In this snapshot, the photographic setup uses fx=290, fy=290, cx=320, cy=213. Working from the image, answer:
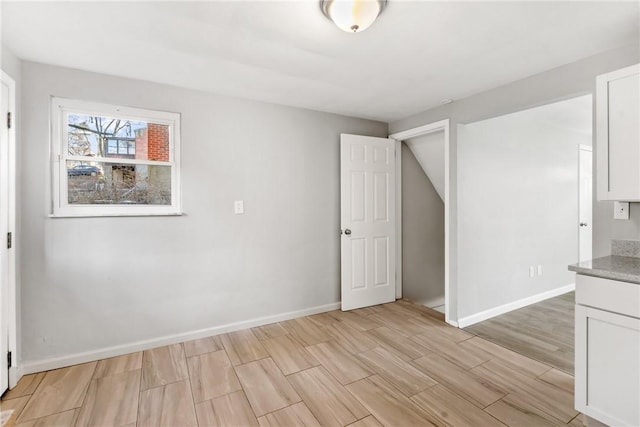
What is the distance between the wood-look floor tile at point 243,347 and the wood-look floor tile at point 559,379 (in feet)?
7.04

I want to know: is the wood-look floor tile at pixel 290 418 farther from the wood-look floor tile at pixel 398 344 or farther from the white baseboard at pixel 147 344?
the white baseboard at pixel 147 344

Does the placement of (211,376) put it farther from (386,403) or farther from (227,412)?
(386,403)

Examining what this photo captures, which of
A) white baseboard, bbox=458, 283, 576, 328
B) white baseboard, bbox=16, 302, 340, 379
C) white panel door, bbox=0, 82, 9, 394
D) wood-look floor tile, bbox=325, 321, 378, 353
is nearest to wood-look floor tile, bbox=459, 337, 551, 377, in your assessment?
white baseboard, bbox=458, 283, 576, 328

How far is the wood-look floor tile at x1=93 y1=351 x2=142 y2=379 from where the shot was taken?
222 cm

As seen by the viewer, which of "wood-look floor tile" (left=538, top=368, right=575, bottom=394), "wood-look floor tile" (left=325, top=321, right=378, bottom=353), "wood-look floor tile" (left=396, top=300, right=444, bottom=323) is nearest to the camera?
"wood-look floor tile" (left=538, top=368, right=575, bottom=394)

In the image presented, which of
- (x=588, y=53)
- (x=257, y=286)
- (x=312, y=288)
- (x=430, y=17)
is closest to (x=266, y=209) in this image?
(x=257, y=286)

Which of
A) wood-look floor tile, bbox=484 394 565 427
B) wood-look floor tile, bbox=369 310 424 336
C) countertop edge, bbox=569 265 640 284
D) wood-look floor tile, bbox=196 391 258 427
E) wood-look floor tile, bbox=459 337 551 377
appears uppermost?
countertop edge, bbox=569 265 640 284

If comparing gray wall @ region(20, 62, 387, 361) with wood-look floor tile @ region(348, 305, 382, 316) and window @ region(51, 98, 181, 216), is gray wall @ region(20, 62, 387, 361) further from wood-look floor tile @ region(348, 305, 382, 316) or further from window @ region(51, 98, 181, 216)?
wood-look floor tile @ region(348, 305, 382, 316)

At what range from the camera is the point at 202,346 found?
2.63 meters

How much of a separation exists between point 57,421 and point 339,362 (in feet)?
6.01

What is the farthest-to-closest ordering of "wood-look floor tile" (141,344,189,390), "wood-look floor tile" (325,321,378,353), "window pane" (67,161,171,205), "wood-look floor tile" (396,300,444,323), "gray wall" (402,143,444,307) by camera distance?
"gray wall" (402,143,444,307), "wood-look floor tile" (396,300,444,323), "wood-look floor tile" (325,321,378,353), "window pane" (67,161,171,205), "wood-look floor tile" (141,344,189,390)

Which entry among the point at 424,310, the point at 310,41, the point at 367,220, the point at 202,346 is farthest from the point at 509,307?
the point at 310,41

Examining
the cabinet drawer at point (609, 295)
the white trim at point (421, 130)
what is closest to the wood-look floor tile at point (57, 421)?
the cabinet drawer at point (609, 295)

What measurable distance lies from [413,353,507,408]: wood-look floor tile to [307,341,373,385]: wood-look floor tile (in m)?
0.47
